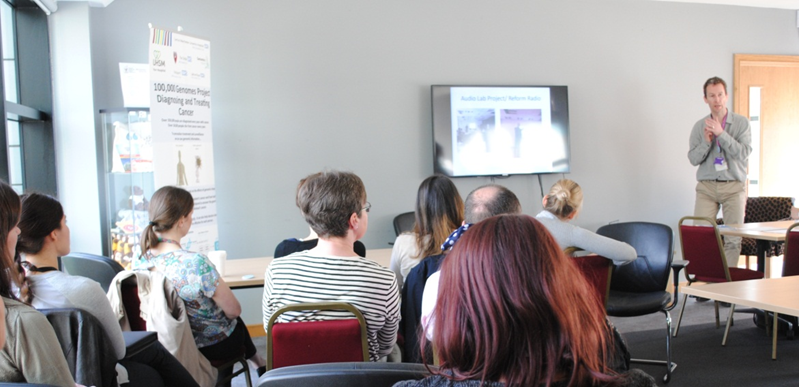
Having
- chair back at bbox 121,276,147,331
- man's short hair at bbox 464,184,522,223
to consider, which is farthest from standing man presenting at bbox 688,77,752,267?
chair back at bbox 121,276,147,331

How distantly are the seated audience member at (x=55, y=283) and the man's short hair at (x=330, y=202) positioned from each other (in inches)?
27.2

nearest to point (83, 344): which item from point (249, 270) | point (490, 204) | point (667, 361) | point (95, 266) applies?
point (95, 266)

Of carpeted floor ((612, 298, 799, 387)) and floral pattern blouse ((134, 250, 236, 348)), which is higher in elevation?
floral pattern blouse ((134, 250, 236, 348))

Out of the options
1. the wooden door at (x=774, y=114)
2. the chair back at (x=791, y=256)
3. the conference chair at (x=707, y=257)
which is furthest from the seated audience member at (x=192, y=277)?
the wooden door at (x=774, y=114)

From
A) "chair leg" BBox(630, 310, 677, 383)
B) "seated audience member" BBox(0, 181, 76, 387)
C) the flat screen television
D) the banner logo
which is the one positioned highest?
the banner logo

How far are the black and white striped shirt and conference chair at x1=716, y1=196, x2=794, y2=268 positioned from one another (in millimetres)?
4408

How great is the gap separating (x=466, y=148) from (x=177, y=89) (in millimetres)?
2382

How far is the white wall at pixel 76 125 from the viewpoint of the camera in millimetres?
4051

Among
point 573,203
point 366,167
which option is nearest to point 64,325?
point 573,203

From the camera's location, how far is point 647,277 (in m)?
3.48

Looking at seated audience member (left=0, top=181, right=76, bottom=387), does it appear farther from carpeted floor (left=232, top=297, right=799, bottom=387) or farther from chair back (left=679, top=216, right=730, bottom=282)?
chair back (left=679, top=216, right=730, bottom=282)

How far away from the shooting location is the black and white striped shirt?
194cm

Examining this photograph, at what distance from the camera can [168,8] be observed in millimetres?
4438

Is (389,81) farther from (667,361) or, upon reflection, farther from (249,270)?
(667,361)
